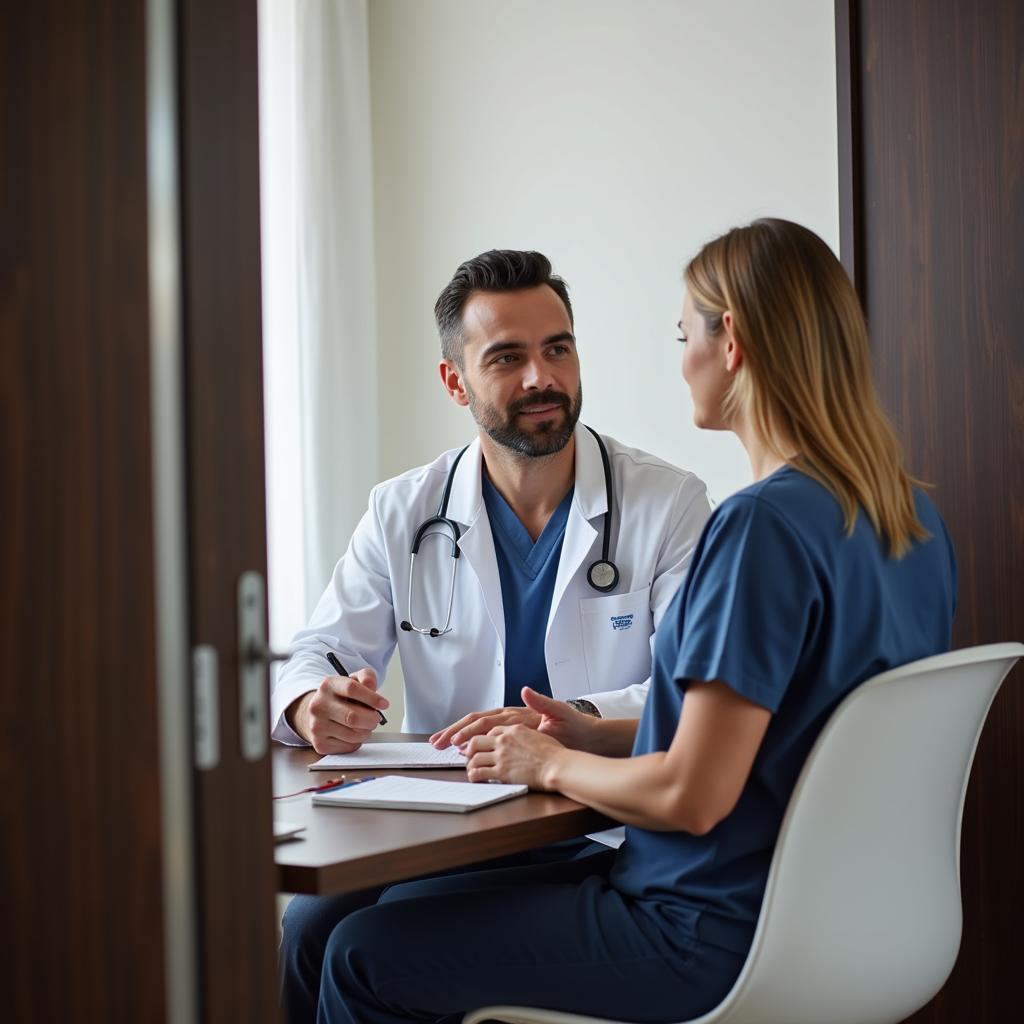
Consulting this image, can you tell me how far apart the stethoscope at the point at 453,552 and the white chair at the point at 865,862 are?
0.82 metres

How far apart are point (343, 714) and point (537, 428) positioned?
702 millimetres

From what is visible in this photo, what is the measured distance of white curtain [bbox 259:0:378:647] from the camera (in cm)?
322

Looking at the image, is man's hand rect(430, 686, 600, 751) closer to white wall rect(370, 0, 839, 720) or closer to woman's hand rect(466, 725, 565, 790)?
woman's hand rect(466, 725, 565, 790)

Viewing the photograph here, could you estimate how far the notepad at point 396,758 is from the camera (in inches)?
66.8

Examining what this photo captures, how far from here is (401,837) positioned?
4.19ft

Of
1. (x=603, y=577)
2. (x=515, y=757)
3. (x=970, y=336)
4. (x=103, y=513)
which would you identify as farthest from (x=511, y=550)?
(x=103, y=513)

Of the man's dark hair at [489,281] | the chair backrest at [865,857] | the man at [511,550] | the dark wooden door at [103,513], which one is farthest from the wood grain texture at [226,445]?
the man's dark hair at [489,281]

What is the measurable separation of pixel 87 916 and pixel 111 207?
477 mm

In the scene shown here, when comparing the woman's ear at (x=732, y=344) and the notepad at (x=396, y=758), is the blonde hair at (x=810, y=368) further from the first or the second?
the notepad at (x=396, y=758)

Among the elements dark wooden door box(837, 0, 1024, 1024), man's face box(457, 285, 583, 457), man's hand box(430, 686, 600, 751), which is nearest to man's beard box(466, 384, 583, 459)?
man's face box(457, 285, 583, 457)

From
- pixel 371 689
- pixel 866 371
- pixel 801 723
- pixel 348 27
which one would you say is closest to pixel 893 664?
pixel 801 723

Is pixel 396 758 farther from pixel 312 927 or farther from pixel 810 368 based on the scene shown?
pixel 810 368

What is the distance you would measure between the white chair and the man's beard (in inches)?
41.6

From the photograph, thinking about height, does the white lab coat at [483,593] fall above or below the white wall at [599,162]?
below
